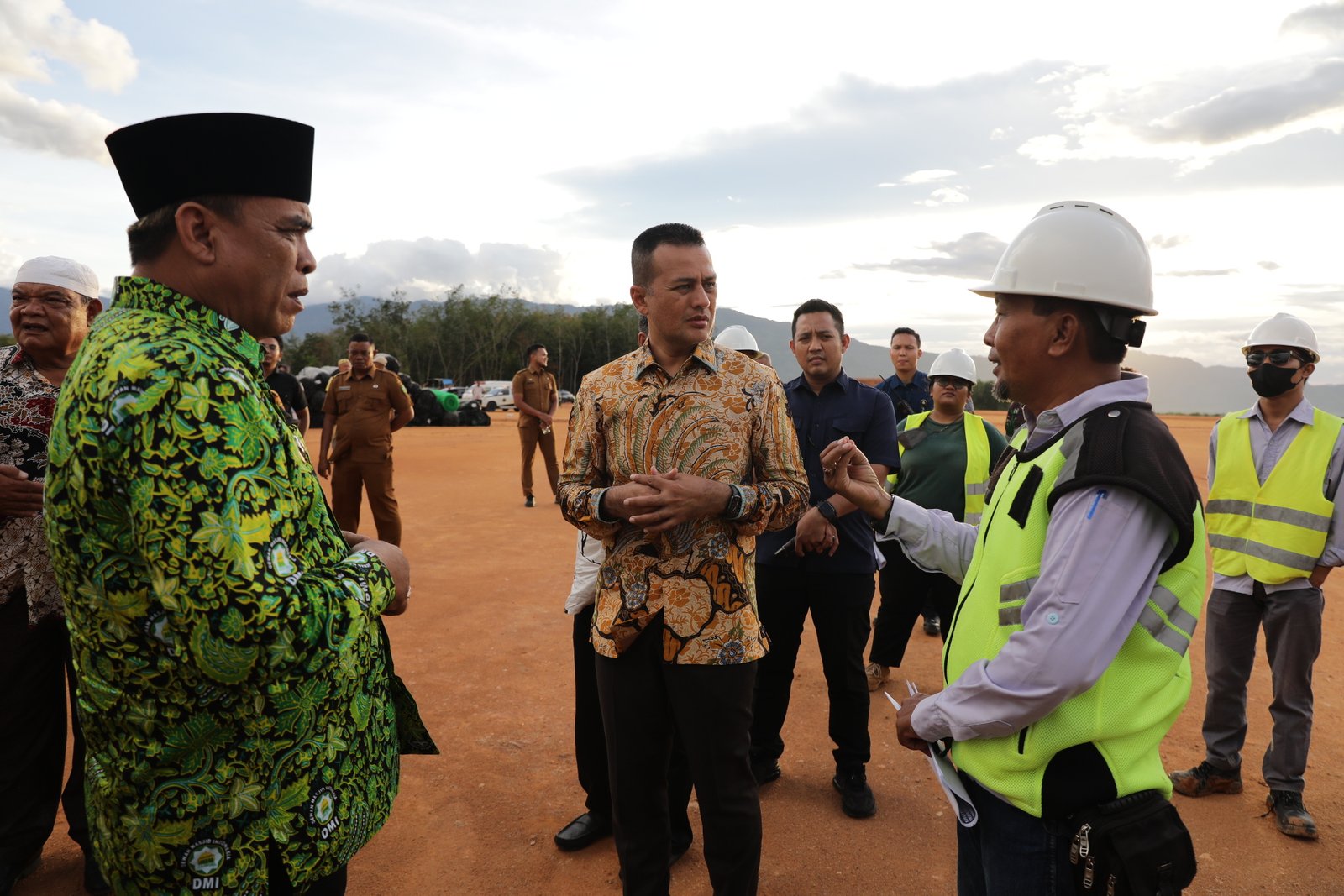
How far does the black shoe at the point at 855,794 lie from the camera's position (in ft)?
12.6

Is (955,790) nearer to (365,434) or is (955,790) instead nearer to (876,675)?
(876,675)

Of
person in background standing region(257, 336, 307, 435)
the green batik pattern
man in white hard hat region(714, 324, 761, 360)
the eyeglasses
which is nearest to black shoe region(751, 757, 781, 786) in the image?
the green batik pattern

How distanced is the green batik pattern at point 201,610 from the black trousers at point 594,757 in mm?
1745

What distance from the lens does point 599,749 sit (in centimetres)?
364

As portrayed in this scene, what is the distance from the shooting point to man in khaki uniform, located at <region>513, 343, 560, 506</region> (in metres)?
11.7

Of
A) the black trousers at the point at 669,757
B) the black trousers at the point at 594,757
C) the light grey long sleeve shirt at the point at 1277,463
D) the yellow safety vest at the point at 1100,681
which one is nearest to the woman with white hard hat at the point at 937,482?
the light grey long sleeve shirt at the point at 1277,463

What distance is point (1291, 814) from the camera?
3750 mm

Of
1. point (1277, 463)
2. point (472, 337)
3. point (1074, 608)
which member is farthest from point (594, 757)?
point (472, 337)

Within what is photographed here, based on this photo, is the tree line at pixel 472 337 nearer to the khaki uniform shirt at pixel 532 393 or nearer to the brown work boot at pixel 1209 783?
the khaki uniform shirt at pixel 532 393

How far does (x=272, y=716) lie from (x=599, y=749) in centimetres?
226

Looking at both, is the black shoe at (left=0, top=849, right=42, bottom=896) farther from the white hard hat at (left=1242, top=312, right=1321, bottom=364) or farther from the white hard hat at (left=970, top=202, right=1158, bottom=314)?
the white hard hat at (left=1242, top=312, right=1321, bottom=364)

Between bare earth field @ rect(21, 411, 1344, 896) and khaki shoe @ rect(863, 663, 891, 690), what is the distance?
0.23 metres

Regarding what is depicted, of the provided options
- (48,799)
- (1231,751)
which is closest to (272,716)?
(48,799)

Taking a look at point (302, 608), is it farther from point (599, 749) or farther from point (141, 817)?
point (599, 749)
